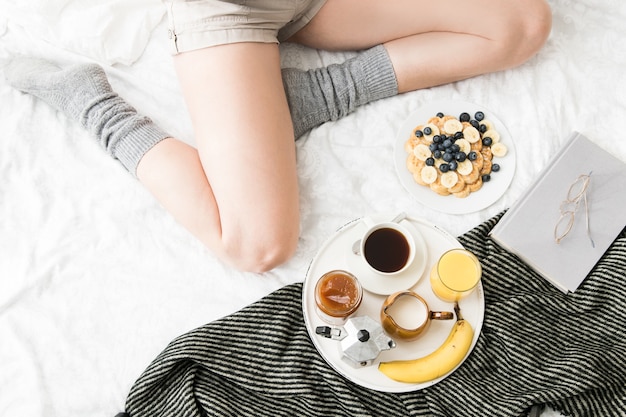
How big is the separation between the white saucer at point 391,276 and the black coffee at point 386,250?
0.05ft

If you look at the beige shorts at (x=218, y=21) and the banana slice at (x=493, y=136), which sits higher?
the beige shorts at (x=218, y=21)

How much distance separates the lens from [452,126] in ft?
3.59

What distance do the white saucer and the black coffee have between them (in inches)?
0.6

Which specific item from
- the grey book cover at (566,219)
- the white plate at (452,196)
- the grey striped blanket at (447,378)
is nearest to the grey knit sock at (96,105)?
the grey striped blanket at (447,378)

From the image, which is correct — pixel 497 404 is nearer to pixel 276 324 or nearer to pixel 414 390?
pixel 414 390

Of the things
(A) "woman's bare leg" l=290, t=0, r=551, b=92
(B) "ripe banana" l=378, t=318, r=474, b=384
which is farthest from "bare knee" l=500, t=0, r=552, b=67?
(B) "ripe banana" l=378, t=318, r=474, b=384

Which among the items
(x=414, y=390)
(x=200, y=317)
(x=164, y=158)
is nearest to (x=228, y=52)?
(x=164, y=158)

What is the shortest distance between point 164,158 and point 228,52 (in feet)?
0.81

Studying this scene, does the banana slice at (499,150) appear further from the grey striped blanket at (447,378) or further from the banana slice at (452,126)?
the grey striped blanket at (447,378)

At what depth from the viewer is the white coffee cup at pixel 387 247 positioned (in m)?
0.95

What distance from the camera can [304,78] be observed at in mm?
1105

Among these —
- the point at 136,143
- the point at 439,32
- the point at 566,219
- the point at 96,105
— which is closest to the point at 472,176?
the point at 566,219

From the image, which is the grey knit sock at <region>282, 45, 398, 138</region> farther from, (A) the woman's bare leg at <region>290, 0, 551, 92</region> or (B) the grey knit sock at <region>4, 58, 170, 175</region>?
(B) the grey knit sock at <region>4, 58, 170, 175</region>

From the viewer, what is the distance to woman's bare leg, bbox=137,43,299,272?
949mm
